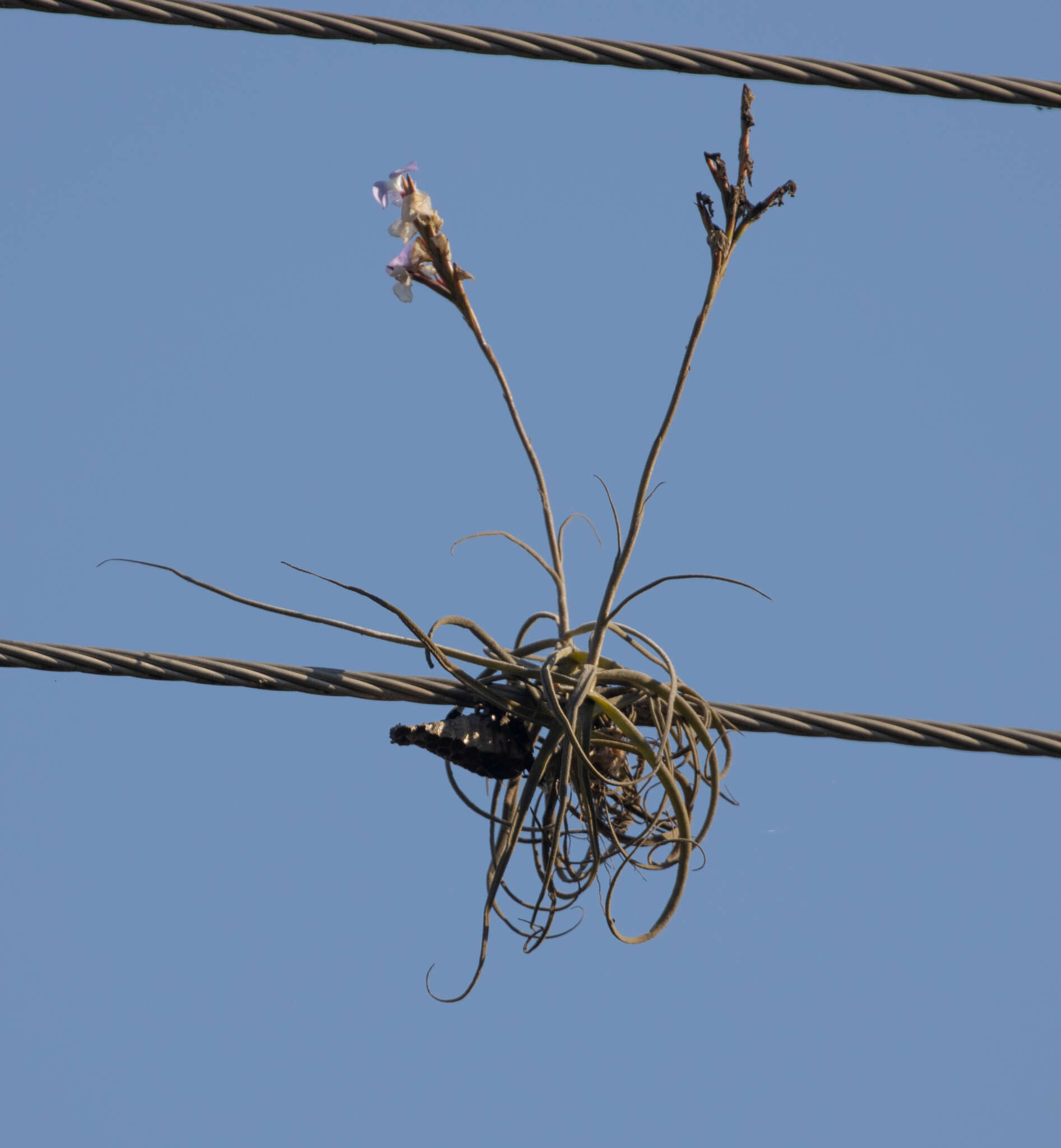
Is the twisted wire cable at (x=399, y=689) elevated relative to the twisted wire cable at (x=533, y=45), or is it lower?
lower

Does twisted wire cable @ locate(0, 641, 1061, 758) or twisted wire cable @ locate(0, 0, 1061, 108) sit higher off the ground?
twisted wire cable @ locate(0, 0, 1061, 108)

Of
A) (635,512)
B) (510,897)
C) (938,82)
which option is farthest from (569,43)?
(510,897)

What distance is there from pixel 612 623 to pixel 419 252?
70cm

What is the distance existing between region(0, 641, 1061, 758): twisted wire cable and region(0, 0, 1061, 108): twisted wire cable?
103cm

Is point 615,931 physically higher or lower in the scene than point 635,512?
lower

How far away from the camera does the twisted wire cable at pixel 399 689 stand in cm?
238

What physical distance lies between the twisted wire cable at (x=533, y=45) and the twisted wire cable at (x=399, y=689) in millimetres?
1034

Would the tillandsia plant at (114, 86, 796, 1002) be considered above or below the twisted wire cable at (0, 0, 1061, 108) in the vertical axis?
below

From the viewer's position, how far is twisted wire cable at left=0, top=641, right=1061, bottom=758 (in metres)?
2.38

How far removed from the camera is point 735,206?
2.54 meters

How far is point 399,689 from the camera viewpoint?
2.44 m

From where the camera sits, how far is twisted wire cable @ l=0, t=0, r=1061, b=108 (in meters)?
2.52

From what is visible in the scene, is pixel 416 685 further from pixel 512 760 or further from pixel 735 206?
pixel 735 206

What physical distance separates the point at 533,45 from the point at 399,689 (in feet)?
3.54
